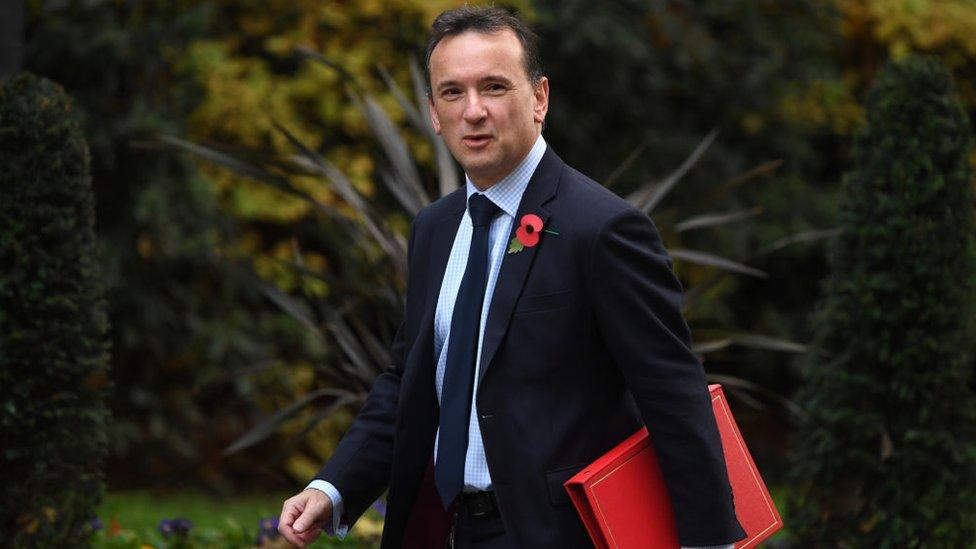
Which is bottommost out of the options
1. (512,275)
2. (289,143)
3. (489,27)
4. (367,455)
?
(367,455)

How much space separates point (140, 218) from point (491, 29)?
582 cm

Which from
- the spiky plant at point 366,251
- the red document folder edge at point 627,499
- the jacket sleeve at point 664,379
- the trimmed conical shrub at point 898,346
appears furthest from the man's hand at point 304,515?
the trimmed conical shrub at point 898,346

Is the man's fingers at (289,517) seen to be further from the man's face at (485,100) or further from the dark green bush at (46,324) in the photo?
the dark green bush at (46,324)

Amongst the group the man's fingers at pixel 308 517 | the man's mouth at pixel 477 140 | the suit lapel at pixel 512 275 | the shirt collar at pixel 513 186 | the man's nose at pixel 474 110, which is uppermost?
the man's nose at pixel 474 110

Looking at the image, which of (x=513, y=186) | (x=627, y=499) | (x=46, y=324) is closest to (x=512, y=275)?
(x=513, y=186)

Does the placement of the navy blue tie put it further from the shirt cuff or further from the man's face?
the shirt cuff

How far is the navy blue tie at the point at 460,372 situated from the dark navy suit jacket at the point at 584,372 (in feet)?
0.21

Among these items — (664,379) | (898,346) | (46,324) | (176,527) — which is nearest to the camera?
(664,379)

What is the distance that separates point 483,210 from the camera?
2.40m

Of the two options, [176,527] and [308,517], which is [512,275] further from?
[176,527]

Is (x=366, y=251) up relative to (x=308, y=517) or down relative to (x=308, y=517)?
up

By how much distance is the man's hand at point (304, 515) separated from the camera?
242 cm

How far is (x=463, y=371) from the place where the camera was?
2322 mm

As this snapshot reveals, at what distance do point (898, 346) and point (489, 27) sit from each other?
111 inches
